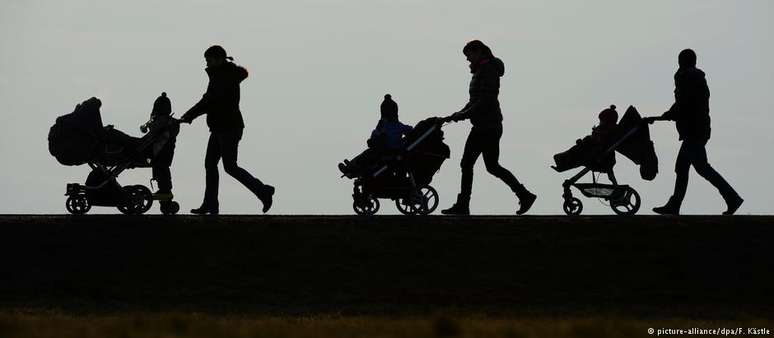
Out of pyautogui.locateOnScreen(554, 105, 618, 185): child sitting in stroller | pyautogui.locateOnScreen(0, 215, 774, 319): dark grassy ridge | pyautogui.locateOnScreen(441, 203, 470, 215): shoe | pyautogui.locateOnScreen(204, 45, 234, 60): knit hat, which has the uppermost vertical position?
pyautogui.locateOnScreen(204, 45, 234, 60): knit hat

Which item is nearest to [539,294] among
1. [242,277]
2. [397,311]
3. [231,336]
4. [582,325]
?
[397,311]

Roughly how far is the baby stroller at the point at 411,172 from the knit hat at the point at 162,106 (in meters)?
2.47

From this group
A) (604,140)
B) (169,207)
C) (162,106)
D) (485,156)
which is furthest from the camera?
(169,207)

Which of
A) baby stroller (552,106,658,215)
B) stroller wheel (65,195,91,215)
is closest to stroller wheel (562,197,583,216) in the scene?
baby stroller (552,106,658,215)

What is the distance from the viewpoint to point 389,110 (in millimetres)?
19938

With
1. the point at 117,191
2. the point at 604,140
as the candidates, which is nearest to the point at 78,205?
the point at 117,191

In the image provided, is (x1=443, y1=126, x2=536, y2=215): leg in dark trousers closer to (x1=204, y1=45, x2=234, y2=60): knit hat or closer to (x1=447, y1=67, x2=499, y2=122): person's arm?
(x1=447, y1=67, x2=499, y2=122): person's arm

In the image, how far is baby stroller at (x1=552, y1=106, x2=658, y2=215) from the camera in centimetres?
1939

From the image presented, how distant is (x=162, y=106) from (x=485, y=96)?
4.67 metres

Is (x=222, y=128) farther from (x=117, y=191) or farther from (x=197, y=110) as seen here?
(x=117, y=191)

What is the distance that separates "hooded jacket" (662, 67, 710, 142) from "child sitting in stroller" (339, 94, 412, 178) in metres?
3.24

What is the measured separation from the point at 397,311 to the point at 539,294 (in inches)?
57.5

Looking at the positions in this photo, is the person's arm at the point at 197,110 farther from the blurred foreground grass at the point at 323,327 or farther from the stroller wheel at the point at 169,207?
the blurred foreground grass at the point at 323,327

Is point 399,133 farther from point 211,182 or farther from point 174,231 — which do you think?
point 174,231
